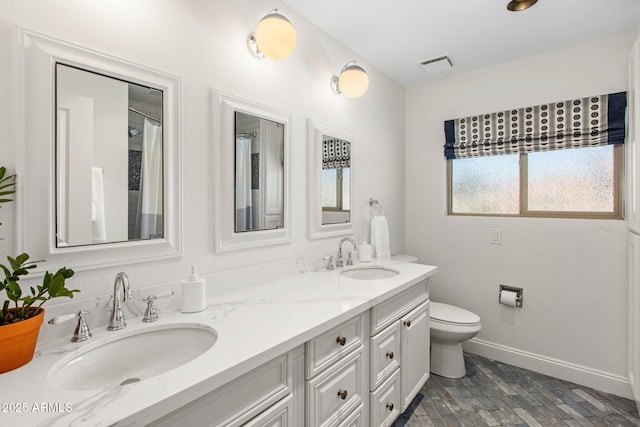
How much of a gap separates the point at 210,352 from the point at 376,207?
6.21 feet

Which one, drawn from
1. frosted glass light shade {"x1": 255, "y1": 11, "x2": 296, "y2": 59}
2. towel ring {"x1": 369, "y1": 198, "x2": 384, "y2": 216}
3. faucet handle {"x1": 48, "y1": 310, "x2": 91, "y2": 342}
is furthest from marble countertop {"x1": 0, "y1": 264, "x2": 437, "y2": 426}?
frosted glass light shade {"x1": 255, "y1": 11, "x2": 296, "y2": 59}

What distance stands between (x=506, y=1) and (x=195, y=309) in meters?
2.21

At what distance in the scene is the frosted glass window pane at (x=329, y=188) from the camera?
2.04m

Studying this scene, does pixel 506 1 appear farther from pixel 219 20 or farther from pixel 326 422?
pixel 326 422

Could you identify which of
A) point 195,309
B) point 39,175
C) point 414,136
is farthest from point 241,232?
point 414,136

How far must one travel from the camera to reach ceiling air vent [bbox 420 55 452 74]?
7.92 feet

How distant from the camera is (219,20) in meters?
1.42

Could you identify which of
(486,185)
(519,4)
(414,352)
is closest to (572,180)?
(486,185)

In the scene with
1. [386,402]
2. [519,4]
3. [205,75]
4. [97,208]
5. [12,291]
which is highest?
[519,4]

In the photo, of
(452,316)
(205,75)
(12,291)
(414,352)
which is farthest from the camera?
(452,316)

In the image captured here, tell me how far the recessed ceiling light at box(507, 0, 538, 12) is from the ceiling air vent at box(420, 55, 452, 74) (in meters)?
0.61

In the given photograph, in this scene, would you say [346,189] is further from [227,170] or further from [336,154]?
[227,170]

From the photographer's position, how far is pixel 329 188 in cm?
208

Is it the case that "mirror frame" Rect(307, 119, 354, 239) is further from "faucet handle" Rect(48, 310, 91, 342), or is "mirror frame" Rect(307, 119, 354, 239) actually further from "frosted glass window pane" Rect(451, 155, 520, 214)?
"frosted glass window pane" Rect(451, 155, 520, 214)
